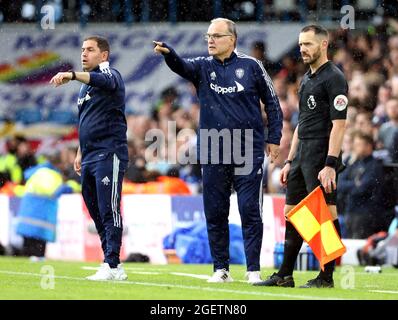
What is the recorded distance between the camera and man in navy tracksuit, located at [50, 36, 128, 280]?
1039 cm

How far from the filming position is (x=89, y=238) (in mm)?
16734

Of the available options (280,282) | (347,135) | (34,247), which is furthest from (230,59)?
(34,247)

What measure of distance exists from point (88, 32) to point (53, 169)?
933cm

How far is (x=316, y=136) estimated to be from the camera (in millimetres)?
9594

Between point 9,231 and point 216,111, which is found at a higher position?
point 216,111

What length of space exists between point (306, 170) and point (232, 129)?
0.91 meters

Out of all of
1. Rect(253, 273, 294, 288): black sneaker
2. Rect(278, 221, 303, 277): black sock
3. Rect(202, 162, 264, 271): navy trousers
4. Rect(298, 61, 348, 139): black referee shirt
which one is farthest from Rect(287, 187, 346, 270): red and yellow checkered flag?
Rect(202, 162, 264, 271): navy trousers

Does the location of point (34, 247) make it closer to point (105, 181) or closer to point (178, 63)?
point (105, 181)

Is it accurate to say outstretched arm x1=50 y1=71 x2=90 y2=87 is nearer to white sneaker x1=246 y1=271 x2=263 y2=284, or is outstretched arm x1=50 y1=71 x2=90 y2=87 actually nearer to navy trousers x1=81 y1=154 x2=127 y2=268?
navy trousers x1=81 y1=154 x2=127 y2=268

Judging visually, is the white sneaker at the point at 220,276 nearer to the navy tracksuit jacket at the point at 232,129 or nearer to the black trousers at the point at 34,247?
the navy tracksuit jacket at the point at 232,129

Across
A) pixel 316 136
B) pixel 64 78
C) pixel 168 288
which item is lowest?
pixel 168 288
